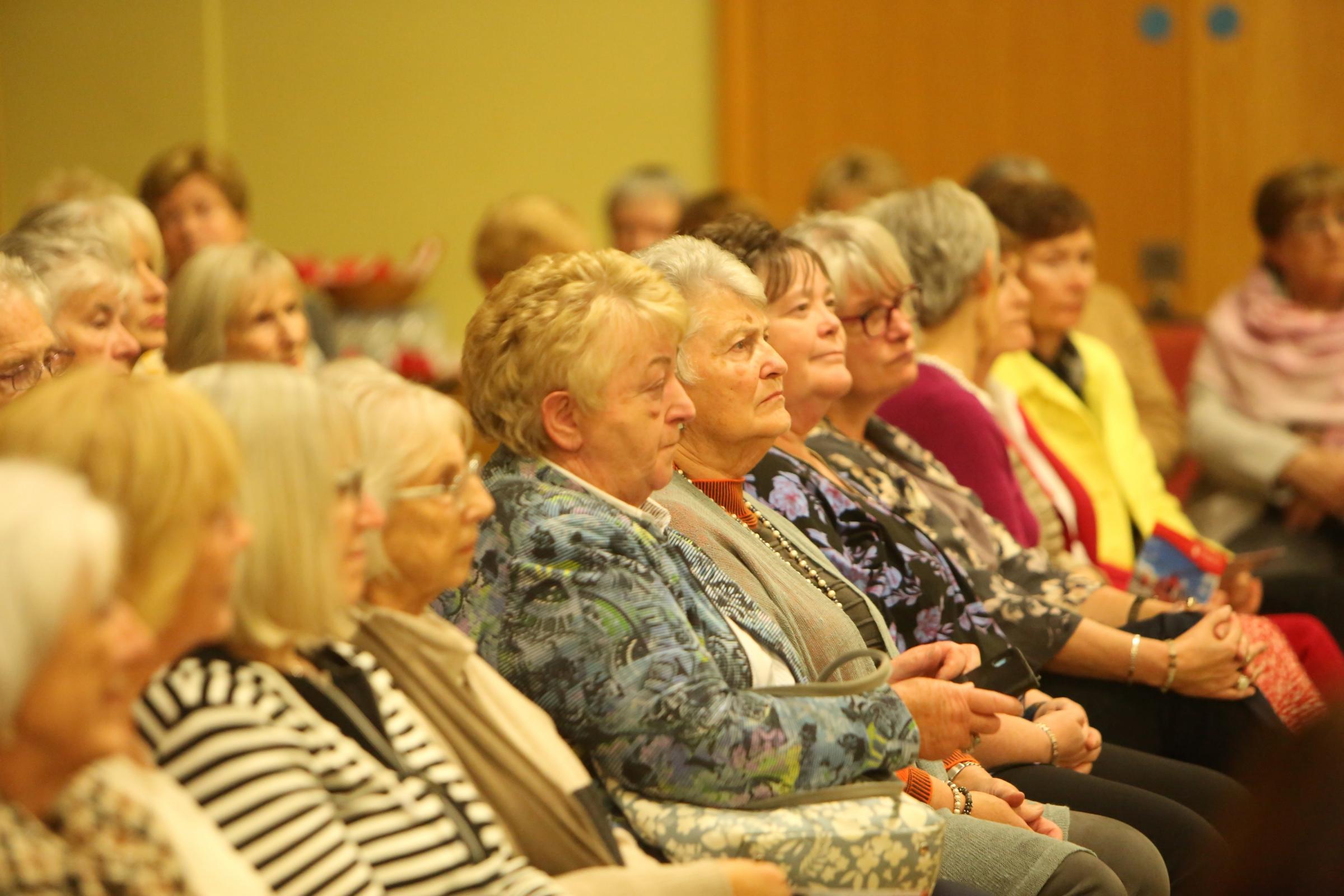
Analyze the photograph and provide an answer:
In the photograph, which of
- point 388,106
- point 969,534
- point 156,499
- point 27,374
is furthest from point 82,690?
point 388,106

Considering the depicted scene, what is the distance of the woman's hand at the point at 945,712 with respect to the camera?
83.3 inches

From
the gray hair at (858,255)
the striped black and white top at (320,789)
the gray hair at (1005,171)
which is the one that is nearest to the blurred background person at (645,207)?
the gray hair at (1005,171)

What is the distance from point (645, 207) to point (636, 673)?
3699 mm

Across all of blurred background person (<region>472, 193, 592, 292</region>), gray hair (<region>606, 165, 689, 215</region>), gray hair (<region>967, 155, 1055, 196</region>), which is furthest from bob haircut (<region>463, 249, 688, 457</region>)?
gray hair (<region>606, 165, 689, 215</region>)

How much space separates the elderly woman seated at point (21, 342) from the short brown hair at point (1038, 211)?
2331mm

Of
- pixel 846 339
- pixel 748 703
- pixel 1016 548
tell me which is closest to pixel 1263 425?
pixel 1016 548

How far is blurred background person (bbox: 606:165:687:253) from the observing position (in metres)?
5.25

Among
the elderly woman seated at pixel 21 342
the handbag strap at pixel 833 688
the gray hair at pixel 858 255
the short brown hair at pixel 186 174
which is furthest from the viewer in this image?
the short brown hair at pixel 186 174

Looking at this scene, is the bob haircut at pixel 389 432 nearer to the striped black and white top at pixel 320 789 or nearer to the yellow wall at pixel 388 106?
the striped black and white top at pixel 320 789

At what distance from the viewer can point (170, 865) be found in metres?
1.20

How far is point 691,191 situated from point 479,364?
4023mm

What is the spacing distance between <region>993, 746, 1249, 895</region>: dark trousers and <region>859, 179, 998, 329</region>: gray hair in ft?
3.56

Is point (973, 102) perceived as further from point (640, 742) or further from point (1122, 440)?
point (640, 742)

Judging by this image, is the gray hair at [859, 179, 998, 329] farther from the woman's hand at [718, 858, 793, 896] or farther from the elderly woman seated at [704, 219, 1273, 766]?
the woman's hand at [718, 858, 793, 896]
